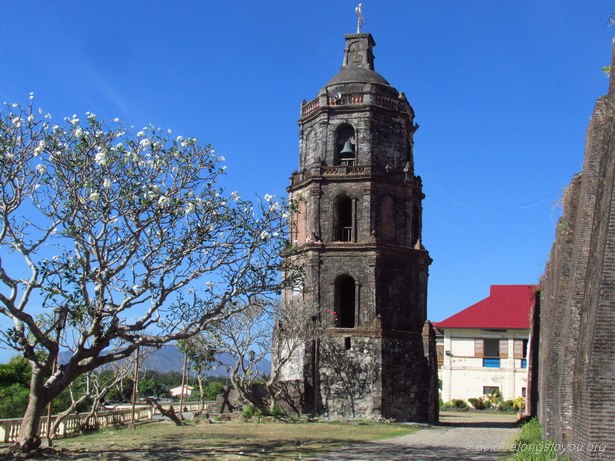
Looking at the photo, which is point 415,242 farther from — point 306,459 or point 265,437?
point 306,459

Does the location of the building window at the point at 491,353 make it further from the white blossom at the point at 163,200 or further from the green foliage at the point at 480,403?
the white blossom at the point at 163,200

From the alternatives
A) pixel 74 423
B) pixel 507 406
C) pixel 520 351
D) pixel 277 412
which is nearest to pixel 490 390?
pixel 507 406

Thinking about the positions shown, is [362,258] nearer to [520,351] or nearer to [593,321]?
[520,351]

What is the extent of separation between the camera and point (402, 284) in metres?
31.3

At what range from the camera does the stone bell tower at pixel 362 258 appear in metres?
29.6

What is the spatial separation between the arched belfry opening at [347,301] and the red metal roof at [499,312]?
15.4 metres

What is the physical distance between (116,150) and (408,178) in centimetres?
1843

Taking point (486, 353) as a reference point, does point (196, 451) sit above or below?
below

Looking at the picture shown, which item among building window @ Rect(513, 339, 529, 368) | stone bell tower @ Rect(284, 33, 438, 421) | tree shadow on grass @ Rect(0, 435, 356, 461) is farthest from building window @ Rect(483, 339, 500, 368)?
tree shadow on grass @ Rect(0, 435, 356, 461)

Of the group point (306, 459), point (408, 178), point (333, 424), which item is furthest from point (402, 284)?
point (306, 459)

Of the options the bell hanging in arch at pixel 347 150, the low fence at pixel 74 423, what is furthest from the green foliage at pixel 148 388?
the bell hanging in arch at pixel 347 150

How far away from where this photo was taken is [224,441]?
1917 cm

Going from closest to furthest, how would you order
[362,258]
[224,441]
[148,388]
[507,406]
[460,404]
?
[224,441]
[362,258]
[507,406]
[460,404]
[148,388]

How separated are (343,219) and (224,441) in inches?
571
